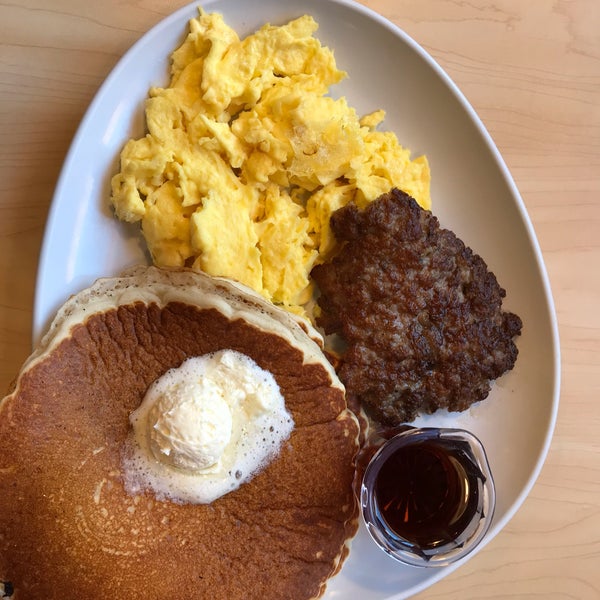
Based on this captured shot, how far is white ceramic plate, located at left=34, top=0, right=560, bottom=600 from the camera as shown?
78.8 inches

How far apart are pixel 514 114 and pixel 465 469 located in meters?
1.36

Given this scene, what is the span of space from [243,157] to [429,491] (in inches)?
51.3

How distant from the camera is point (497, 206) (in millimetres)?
2307

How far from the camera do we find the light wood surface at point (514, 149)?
7.00ft

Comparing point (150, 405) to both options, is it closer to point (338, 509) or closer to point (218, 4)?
point (338, 509)

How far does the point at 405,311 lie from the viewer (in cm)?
210

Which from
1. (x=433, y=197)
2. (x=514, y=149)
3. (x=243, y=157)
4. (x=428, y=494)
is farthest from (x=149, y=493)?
(x=514, y=149)

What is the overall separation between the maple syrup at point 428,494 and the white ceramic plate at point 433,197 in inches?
8.5

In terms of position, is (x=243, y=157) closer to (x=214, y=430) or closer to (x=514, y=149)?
(x=214, y=430)

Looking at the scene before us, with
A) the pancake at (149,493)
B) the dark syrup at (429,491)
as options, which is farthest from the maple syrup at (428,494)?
the pancake at (149,493)

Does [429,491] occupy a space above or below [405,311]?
below

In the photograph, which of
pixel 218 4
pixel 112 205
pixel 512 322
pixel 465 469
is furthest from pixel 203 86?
pixel 465 469

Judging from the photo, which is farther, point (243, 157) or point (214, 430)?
point (243, 157)

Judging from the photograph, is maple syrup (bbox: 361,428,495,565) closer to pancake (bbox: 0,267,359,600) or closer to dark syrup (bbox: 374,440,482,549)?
dark syrup (bbox: 374,440,482,549)
